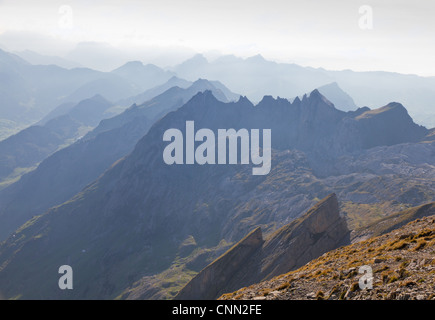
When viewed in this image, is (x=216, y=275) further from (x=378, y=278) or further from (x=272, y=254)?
(x=378, y=278)

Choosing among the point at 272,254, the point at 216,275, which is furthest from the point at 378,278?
the point at 216,275

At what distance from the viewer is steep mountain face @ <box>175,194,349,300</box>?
7056 centimetres

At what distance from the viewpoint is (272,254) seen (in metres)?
75.6

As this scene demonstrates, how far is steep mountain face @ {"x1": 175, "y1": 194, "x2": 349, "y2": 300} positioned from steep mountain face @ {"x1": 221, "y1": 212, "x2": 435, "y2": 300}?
99.0ft

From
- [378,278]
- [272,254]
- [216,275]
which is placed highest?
[378,278]

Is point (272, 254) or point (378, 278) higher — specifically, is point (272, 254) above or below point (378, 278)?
below

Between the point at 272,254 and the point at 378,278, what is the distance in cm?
4790

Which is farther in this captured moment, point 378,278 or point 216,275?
point 216,275

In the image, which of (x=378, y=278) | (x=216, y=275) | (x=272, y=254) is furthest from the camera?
(x=272, y=254)

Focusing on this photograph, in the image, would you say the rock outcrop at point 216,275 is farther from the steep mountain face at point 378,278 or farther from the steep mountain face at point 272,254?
the steep mountain face at point 378,278

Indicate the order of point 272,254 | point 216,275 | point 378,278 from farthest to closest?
point 272,254
point 216,275
point 378,278

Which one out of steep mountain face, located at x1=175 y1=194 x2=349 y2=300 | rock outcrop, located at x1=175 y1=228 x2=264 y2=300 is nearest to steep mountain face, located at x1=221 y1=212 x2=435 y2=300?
steep mountain face, located at x1=175 y1=194 x2=349 y2=300
